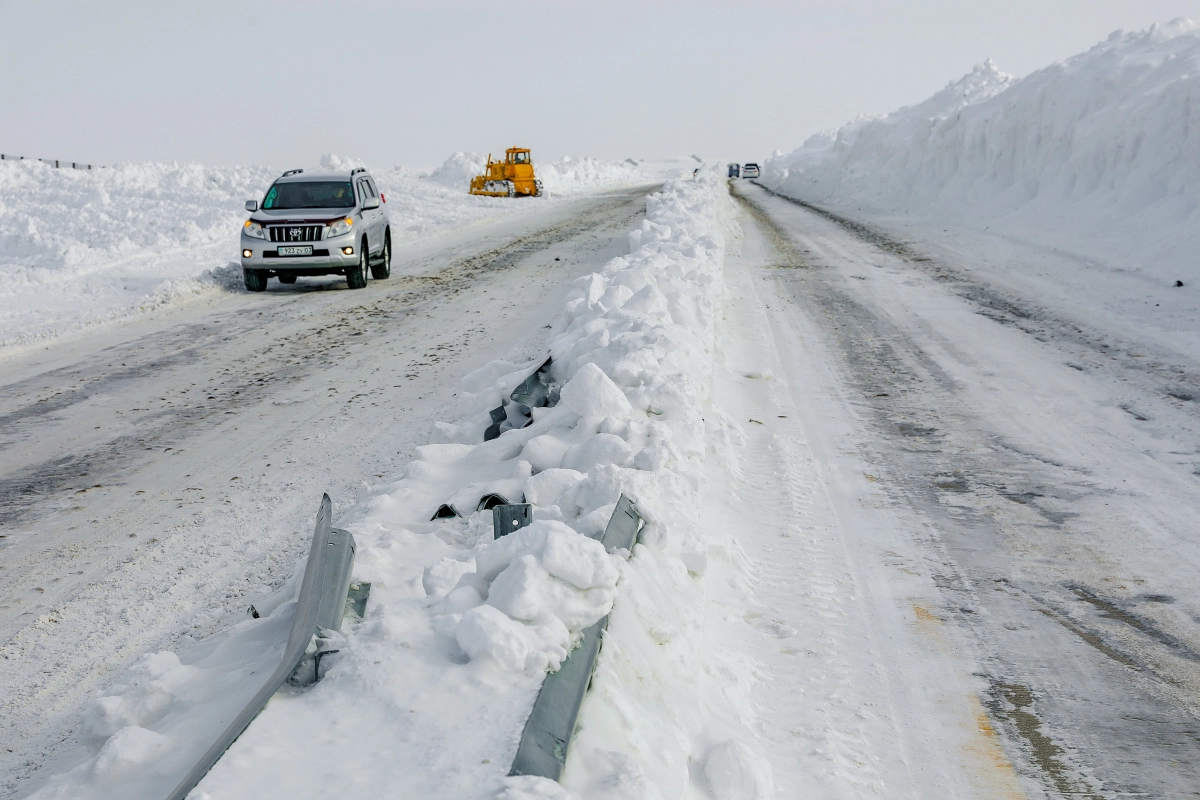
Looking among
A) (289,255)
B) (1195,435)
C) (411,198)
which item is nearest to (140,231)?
(289,255)

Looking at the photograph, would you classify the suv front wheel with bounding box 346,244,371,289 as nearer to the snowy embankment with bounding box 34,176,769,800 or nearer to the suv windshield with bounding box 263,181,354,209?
the suv windshield with bounding box 263,181,354,209

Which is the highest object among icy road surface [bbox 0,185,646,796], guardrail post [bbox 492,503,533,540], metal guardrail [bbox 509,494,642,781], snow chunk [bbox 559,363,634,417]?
snow chunk [bbox 559,363,634,417]

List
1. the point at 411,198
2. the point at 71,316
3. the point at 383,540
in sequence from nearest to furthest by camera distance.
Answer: the point at 383,540 < the point at 71,316 < the point at 411,198

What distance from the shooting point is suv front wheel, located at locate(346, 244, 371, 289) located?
13.9 meters

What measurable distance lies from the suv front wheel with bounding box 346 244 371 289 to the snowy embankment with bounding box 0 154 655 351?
1962 millimetres

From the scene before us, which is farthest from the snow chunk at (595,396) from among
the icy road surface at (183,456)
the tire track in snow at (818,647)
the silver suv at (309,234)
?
the silver suv at (309,234)

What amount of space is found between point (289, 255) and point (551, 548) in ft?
39.2

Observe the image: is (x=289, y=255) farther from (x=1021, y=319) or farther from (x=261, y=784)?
(x=261, y=784)

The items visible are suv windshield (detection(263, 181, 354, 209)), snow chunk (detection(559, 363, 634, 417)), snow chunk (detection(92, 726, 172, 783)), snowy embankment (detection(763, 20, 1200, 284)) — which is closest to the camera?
snow chunk (detection(92, 726, 172, 783))

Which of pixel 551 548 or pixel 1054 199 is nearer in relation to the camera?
pixel 551 548

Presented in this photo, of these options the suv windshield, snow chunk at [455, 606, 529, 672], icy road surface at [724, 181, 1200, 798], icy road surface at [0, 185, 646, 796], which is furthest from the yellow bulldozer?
snow chunk at [455, 606, 529, 672]

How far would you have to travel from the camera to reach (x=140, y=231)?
19297 mm

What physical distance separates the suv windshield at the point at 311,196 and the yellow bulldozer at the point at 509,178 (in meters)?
30.9

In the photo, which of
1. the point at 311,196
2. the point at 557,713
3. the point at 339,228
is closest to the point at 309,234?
the point at 339,228
